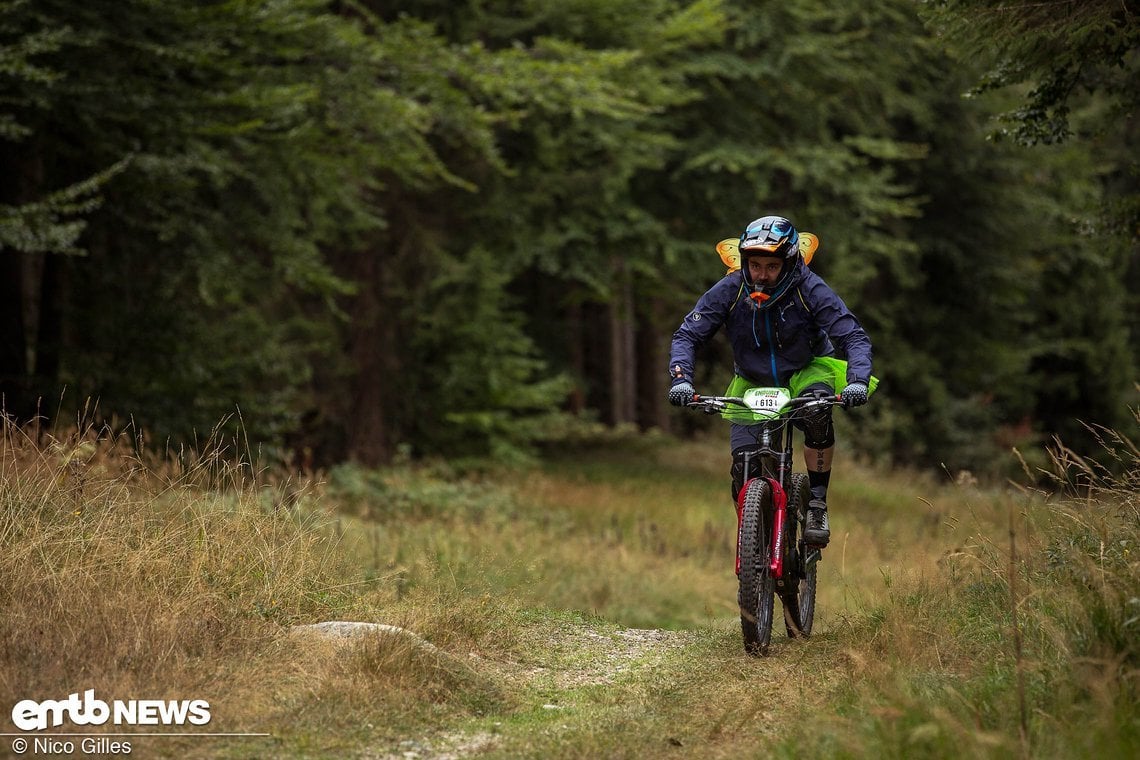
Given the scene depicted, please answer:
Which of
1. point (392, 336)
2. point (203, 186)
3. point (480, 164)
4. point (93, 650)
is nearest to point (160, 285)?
point (203, 186)

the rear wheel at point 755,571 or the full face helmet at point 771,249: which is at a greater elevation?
the full face helmet at point 771,249

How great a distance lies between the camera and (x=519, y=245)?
17469 millimetres

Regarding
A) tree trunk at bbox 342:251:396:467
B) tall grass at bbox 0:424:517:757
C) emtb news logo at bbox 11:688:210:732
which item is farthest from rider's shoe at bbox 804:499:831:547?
tree trunk at bbox 342:251:396:467

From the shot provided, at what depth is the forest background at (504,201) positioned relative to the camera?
438 inches

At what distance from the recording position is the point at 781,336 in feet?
22.0

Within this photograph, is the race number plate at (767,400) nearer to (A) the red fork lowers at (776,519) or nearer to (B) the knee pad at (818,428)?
(B) the knee pad at (818,428)

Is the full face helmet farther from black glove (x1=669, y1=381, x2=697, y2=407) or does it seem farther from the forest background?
the forest background

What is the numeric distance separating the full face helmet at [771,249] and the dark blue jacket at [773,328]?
0.06 meters

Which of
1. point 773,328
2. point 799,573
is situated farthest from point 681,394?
point 799,573

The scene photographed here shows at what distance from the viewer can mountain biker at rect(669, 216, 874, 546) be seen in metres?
6.45

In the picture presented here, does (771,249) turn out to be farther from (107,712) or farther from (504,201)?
(504,201)

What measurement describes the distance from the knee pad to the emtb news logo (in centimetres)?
362

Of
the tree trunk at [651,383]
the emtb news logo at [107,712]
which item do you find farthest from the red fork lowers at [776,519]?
the tree trunk at [651,383]

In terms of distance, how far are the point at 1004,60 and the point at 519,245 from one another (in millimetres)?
10153
